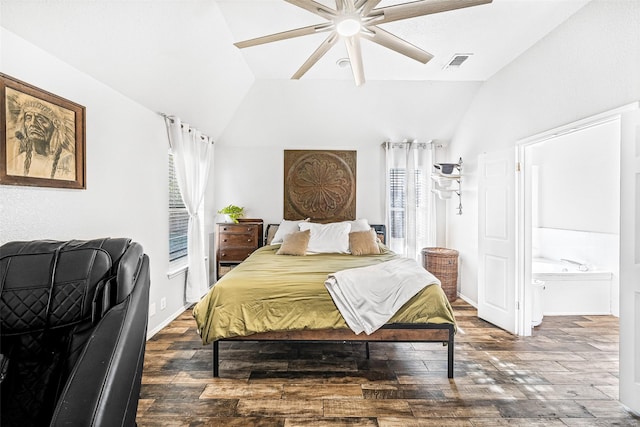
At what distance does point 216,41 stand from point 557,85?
3.12 meters

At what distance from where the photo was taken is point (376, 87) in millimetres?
4332

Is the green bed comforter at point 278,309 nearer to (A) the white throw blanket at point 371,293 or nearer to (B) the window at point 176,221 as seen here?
(A) the white throw blanket at point 371,293

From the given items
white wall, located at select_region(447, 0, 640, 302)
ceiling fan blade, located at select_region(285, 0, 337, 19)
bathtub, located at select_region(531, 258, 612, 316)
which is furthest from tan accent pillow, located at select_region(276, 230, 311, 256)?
bathtub, located at select_region(531, 258, 612, 316)

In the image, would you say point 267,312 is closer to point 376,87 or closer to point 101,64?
point 101,64

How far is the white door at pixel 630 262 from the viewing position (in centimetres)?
208

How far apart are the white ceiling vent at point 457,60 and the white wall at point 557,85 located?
521 millimetres

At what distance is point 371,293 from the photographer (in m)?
2.55

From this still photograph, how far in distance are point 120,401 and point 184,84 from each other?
2.98 metres

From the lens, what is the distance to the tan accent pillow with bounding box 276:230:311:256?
4.02m

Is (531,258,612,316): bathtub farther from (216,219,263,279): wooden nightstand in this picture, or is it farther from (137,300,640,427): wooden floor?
(216,219,263,279): wooden nightstand

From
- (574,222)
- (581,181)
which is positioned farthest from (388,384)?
(581,181)

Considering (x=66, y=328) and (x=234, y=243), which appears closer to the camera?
(x=66, y=328)

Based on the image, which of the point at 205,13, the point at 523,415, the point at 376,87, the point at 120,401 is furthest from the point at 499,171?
the point at 120,401

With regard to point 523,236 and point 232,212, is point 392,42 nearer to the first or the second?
point 523,236
